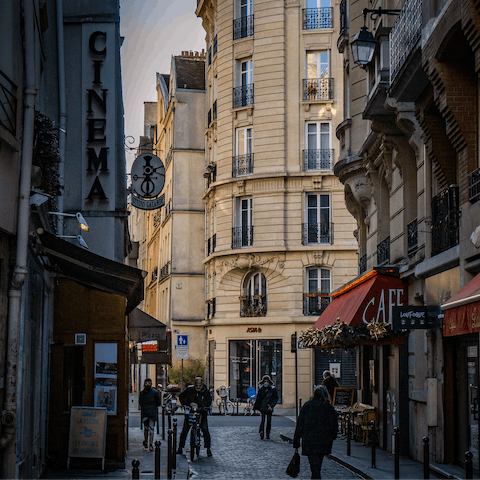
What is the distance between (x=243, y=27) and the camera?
3981 cm

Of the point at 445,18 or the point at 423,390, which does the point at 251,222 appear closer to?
the point at 423,390

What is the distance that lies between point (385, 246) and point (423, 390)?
16.8 ft

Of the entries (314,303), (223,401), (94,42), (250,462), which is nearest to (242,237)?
(314,303)

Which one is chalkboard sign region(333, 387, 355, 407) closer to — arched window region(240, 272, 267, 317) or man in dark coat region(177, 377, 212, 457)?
man in dark coat region(177, 377, 212, 457)

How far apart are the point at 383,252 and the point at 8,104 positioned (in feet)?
40.9

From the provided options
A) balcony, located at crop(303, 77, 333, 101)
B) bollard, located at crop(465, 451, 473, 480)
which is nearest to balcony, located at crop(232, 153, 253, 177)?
balcony, located at crop(303, 77, 333, 101)

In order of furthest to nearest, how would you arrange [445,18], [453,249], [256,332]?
[256,332], [453,249], [445,18]

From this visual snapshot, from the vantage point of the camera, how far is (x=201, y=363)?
43.2 metres

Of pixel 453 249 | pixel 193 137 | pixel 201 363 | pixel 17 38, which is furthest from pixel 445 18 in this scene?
pixel 193 137

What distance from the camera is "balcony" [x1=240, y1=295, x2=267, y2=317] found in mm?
38219

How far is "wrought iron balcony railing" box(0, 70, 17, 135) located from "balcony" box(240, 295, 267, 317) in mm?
28742

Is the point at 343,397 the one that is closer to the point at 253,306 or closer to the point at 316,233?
the point at 316,233

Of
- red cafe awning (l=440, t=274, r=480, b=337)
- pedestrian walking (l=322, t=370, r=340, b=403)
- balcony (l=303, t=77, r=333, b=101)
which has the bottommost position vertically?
pedestrian walking (l=322, t=370, r=340, b=403)

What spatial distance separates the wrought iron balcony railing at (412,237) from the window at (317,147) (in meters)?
20.2
